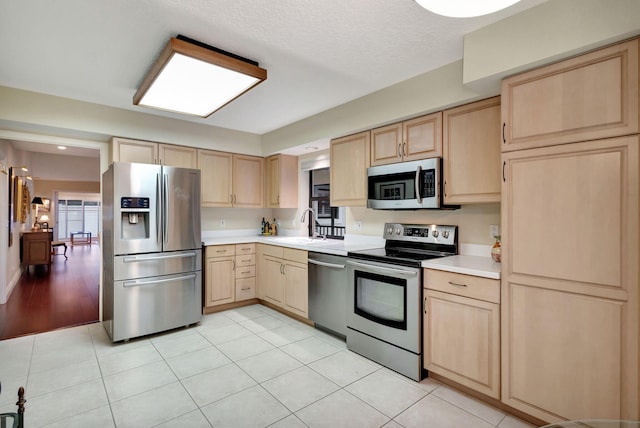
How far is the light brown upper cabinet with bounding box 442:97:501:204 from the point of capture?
7.59ft

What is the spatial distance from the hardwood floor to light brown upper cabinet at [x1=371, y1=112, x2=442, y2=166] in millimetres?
3846

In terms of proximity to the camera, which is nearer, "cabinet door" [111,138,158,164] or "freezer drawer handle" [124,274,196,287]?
"freezer drawer handle" [124,274,196,287]

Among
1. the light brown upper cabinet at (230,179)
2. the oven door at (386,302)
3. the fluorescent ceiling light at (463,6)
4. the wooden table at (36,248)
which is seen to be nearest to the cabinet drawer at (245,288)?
the light brown upper cabinet at (230,179)

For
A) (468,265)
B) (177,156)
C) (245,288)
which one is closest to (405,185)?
(468,265)

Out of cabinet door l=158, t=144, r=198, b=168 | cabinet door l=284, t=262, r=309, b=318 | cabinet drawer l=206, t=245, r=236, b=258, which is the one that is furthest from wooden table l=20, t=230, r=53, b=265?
cabinet door l=284, t=262, r=309, b=318

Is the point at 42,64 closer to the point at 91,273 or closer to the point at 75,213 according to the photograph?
the point at 91,273

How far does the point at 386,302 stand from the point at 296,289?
4.30ft

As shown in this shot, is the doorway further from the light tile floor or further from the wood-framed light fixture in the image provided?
the wood-framed light fixture

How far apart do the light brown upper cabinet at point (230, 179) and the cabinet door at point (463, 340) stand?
3.04 metres

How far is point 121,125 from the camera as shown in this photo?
3.51 metres

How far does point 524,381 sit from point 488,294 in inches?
20.7

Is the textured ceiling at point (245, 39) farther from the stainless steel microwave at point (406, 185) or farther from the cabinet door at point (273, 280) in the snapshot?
the cabinet door at point (273, 280)

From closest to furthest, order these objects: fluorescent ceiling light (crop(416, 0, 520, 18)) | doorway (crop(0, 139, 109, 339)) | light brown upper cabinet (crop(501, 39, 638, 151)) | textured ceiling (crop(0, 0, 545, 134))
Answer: fluorescent ceiling light (crop(416, 0, 520, 18)) < light brown upper cabinet (crop(501, 39, 638, 151)) < textured ceiling (crop(0, 0, 545, 134)) < doorway (crop(0, 139, 109, 339))

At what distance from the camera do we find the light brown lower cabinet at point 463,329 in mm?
2033
